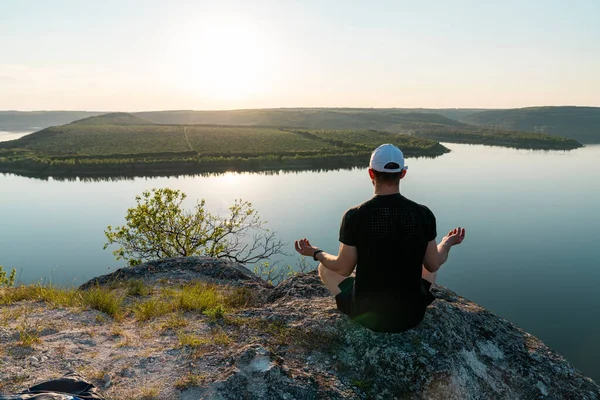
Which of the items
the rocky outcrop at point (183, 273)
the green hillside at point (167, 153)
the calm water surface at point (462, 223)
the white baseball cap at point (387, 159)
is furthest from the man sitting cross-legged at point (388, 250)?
the green hillside at point (167, 153)

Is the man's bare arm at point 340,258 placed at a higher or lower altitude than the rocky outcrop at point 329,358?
higher

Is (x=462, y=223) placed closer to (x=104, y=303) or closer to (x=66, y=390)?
(x=104, y=303)

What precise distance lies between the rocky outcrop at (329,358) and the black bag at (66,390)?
42 cm

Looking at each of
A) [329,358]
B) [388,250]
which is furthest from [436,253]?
[329,358]

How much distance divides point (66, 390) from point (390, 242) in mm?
3849

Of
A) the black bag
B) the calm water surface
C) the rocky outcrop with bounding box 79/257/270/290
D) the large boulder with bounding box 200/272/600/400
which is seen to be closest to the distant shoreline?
the calm water surface

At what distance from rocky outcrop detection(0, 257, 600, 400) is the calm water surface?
15973 mm

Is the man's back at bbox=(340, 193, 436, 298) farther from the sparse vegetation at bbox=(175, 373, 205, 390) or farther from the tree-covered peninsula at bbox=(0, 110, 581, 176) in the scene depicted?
the tree-covered peninsula at bbox=(0, 110, 581, 176)

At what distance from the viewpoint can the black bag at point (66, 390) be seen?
3637 millimetres

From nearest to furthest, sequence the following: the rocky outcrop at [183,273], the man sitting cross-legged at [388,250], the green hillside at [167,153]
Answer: the man sitting cross-legged at [388,250], the rocky outcrop at [183,273], the green hillside at [167,153]

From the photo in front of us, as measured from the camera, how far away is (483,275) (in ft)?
87.4

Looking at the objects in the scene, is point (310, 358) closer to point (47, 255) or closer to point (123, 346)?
point (123, 346)

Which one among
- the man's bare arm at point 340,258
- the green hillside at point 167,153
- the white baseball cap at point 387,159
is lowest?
the green hillside at point 167,153

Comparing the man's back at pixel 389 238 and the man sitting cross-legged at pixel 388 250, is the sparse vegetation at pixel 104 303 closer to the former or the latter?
the man sitting cross-legged at pixel 388 250
